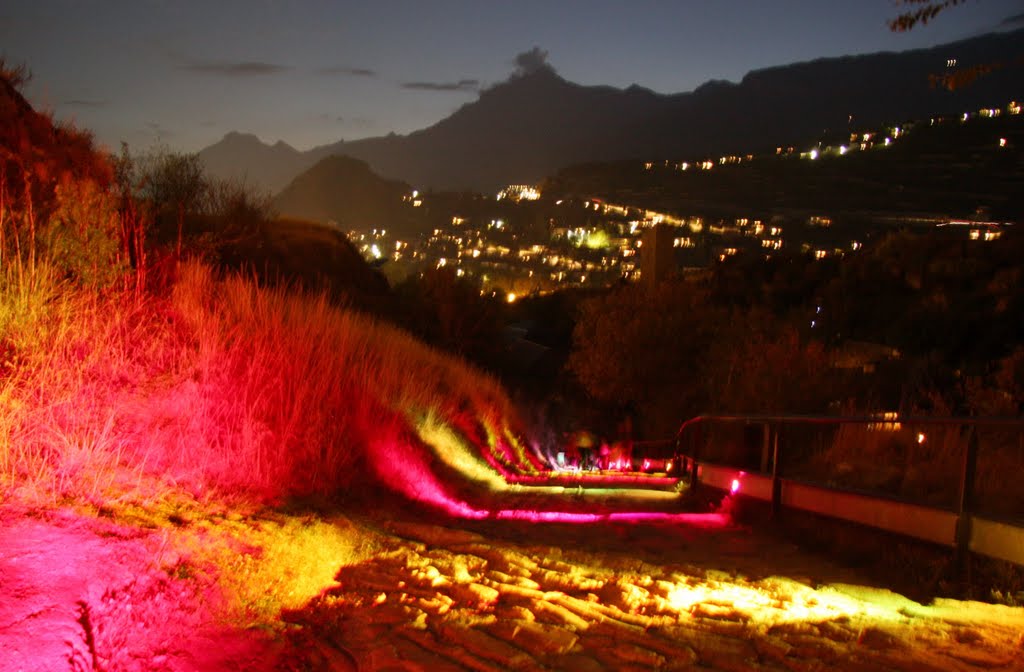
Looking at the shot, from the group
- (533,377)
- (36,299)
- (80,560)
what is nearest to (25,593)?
(80,560)

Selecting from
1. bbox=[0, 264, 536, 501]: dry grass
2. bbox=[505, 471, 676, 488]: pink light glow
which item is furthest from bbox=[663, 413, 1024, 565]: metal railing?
bbox=[0, 264, 536, 501]: dry grass

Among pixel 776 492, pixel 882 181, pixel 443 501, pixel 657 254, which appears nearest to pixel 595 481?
pixel 776 492

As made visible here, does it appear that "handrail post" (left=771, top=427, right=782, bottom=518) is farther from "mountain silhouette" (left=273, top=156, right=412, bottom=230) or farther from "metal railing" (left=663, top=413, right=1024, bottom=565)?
"mountain silhouette" (left=273, top=156, right=412, bottom=230)

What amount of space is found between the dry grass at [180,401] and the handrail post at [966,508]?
4.97 metres

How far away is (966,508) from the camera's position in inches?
236

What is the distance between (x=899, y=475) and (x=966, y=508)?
303cm

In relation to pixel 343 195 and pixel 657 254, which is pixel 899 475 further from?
pixel 343 195

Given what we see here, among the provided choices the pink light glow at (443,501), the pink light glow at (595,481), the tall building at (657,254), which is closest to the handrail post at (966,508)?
the pink light glow at (443,501)

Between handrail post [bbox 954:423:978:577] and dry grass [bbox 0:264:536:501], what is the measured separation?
4.97 m

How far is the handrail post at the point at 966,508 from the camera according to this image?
5934mm

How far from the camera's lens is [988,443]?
10070mm

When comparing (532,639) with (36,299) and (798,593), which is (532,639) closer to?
(798,593)

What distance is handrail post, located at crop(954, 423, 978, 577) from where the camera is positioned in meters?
5.93

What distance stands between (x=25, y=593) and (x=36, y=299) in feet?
12.2
